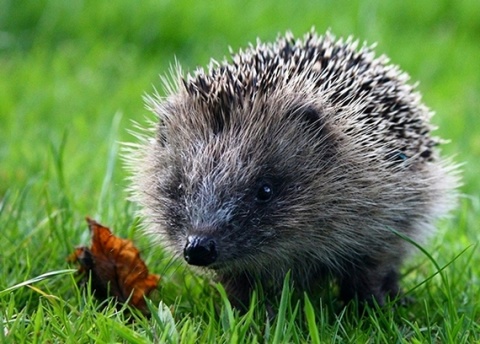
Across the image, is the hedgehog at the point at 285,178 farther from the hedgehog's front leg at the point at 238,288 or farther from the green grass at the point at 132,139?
the green grass at the point at 132,139

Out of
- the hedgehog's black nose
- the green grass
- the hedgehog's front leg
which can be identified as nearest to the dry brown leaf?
the green grass

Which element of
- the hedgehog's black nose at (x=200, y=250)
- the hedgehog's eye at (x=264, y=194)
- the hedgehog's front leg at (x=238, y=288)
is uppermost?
the hedgehog's eye at (x=264, y=194)

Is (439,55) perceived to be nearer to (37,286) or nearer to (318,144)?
(318,144)

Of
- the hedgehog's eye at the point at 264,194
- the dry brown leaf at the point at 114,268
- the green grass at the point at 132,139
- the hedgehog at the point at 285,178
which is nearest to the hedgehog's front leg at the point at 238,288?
the hedgehog at the point at 285,178

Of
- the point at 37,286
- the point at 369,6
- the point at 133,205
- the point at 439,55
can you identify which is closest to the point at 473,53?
the point at 439,55

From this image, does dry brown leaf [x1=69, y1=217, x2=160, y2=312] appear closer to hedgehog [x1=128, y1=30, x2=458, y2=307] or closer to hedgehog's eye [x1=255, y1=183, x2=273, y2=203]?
hedgehog [x1=128, y1=30, x2=458, y2=307]

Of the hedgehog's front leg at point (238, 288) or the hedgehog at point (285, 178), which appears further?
the hedgehog's front leg at point (238, 288)

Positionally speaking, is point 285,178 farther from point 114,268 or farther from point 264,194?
point 114,268
